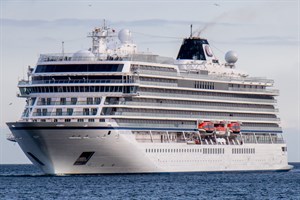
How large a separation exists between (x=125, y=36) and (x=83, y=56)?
25.4ft

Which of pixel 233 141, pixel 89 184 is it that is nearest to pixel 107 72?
pixel 89 184

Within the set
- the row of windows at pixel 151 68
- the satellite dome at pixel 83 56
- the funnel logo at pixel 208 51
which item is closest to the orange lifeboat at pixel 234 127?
the funnel logo at pixel 208 51

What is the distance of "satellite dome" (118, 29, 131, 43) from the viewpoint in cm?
12019

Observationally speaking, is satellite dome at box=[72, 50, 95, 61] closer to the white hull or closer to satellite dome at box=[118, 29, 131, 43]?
satellite dome at box=[118, 29, 131, 43]

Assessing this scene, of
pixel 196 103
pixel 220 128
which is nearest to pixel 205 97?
pixel 196 103

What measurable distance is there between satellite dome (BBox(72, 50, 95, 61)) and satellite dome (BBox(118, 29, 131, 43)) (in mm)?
6314

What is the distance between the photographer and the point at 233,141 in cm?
13050

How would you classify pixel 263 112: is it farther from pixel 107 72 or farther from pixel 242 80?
pixel 107 72

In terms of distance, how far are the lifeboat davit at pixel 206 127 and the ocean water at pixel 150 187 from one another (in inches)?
195

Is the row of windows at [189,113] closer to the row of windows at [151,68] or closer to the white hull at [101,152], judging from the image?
the white hull at [101,152]

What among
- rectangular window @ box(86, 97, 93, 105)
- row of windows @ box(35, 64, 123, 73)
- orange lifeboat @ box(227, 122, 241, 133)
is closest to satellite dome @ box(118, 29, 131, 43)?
row of windows @ box(35, 64, 123, 73)

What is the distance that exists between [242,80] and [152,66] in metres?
18.5

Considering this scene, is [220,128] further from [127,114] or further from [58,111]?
[58,111]

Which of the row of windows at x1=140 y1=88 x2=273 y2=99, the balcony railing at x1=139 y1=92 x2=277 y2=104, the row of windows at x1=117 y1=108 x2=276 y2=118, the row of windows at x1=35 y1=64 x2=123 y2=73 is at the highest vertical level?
the row of windows at x1=35 y1=64 x2=123 y2=73
